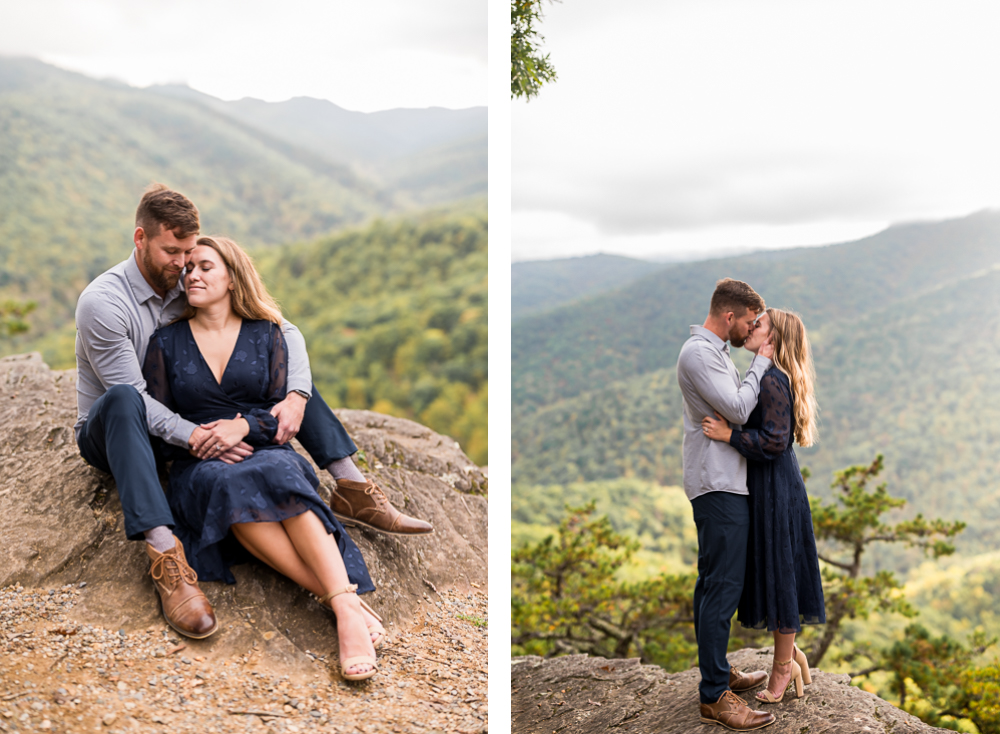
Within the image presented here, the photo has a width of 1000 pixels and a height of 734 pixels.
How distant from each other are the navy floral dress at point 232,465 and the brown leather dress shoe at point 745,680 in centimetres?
155

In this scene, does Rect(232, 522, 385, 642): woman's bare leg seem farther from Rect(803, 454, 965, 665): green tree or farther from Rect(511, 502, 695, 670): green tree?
Rect(803, 454, 965, 665): green tree

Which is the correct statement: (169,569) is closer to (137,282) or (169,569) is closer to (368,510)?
(368,510)

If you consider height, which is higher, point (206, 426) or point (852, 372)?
point (206, 426)

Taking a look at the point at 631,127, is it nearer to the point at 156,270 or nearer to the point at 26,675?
the point at 156,270

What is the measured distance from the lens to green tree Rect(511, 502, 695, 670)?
5777mm

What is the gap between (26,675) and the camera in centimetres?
227

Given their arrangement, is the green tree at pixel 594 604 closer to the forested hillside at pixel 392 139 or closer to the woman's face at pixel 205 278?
the woman's face at pixel 205 278

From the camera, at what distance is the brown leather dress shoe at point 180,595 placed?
Result: 2.46 m

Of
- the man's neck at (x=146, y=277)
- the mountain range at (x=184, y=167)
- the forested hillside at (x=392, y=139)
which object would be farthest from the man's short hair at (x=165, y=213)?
the forested hillside at (x=392, y=139)

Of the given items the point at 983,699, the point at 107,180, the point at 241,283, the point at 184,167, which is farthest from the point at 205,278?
the point at 184,167

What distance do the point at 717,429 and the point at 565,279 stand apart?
12.4m

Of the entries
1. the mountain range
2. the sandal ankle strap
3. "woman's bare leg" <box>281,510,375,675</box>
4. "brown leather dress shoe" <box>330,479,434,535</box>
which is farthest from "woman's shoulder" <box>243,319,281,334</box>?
the mountain range

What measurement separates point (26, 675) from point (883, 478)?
1191cm

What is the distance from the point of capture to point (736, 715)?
2688 millimetres
